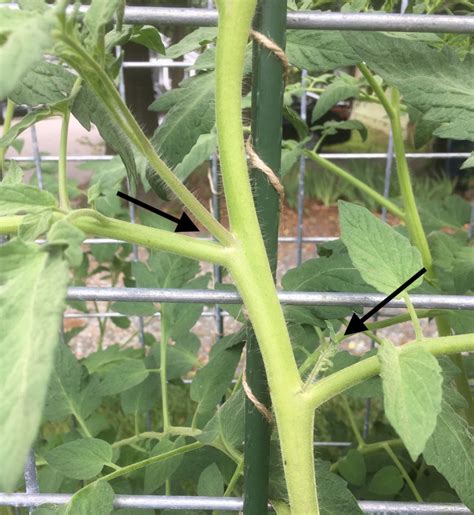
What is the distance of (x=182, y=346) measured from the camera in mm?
A: 782

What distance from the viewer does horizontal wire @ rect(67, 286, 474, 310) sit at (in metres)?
0.44

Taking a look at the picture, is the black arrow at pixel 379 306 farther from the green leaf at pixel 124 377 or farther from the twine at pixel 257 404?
the green leaf at pixel 124 377

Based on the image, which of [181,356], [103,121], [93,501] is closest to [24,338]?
[103,121]

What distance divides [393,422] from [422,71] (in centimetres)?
21

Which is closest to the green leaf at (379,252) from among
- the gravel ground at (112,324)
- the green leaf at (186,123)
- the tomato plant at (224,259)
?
the tomato plant at (224,259)

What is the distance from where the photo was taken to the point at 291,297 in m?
0.44

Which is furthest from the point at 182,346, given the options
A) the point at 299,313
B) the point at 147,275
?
the point at 299,313

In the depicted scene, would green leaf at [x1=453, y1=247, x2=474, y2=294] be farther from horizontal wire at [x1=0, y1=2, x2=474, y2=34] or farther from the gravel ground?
the gravel ground

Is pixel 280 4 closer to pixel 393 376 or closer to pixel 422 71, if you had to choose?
pixel 422 71

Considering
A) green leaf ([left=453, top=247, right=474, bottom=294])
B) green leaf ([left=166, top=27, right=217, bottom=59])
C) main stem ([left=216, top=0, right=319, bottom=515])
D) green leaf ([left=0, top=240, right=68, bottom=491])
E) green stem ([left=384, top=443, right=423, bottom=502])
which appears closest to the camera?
green leaf ([left=0, top=240, right=68, bottom=491])

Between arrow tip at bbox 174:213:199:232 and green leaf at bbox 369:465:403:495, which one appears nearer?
arrow tip at bbox 174:213:199:232

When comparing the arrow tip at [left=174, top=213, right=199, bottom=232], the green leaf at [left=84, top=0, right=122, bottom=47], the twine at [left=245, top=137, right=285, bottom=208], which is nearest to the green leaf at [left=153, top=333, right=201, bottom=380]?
the arrow tip at [left=174, top=213, right=199, bottom=232]

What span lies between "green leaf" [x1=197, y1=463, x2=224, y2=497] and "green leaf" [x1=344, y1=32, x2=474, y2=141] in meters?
0.31

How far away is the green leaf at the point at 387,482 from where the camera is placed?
2.38ft
